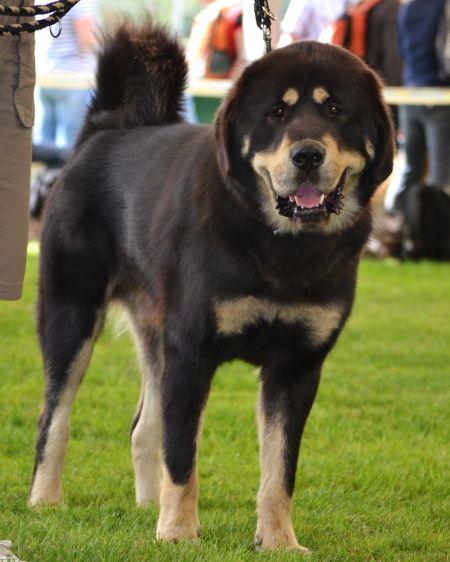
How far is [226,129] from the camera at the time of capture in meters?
3.24

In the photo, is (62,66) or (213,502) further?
(62,66)

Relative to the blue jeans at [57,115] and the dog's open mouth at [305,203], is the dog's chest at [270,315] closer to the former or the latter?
the dog's open mouth at [305,203]

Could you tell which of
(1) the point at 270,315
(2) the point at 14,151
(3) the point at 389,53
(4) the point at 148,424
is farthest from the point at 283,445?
(3) the point at 389,53

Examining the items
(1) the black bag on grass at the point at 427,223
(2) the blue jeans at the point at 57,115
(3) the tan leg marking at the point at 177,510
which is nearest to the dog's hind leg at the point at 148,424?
(3) the tan leg marking at the point at 177,510

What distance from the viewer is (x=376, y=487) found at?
4.03 metres

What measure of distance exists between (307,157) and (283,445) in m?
1.02

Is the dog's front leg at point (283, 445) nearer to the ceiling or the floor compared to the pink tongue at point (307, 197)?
nearer to the floor

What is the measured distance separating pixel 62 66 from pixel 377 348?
7.39 meters

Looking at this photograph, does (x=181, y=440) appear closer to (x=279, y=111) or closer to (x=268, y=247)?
(x=268, y=247)

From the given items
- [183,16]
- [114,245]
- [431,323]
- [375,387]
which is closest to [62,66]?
[183,16]

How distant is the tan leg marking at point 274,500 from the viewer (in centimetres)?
331

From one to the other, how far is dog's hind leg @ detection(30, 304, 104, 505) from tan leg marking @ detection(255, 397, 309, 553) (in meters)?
0.87

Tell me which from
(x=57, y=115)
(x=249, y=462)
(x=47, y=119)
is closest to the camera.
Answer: (x=249, y=462)

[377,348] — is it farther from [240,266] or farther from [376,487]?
[240,266]
